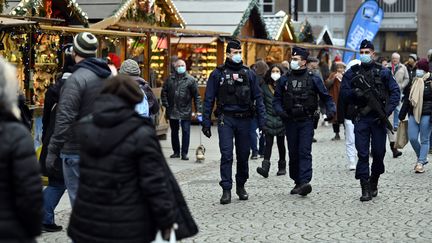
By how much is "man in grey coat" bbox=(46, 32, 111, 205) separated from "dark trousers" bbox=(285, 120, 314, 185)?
14.9 ft

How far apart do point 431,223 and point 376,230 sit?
78cm

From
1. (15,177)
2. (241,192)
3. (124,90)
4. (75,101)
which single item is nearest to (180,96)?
(241,192)

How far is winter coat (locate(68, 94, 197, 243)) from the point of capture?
575 centimetres

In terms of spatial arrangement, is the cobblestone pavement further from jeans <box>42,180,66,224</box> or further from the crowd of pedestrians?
the crowd of pedestrians

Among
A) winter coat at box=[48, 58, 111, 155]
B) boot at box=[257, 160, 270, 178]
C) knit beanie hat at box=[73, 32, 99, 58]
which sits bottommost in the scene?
boot at box=[257, 160, 270, 178]

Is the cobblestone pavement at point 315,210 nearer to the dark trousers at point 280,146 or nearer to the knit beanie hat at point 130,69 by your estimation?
the dark trousers at point 280,146

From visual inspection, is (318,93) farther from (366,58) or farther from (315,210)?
(315,210)

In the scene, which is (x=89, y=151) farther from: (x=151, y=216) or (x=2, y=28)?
(x=2, y=28)

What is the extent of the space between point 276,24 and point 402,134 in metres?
17.2

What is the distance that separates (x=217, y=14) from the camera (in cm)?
2736

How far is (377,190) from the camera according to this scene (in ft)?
41.4

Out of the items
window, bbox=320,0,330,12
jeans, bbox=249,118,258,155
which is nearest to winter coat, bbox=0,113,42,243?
jeans, bbox=249,118,258,155

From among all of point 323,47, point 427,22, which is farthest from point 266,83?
point 427,22

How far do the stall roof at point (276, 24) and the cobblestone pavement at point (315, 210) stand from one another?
16285 millimetres
